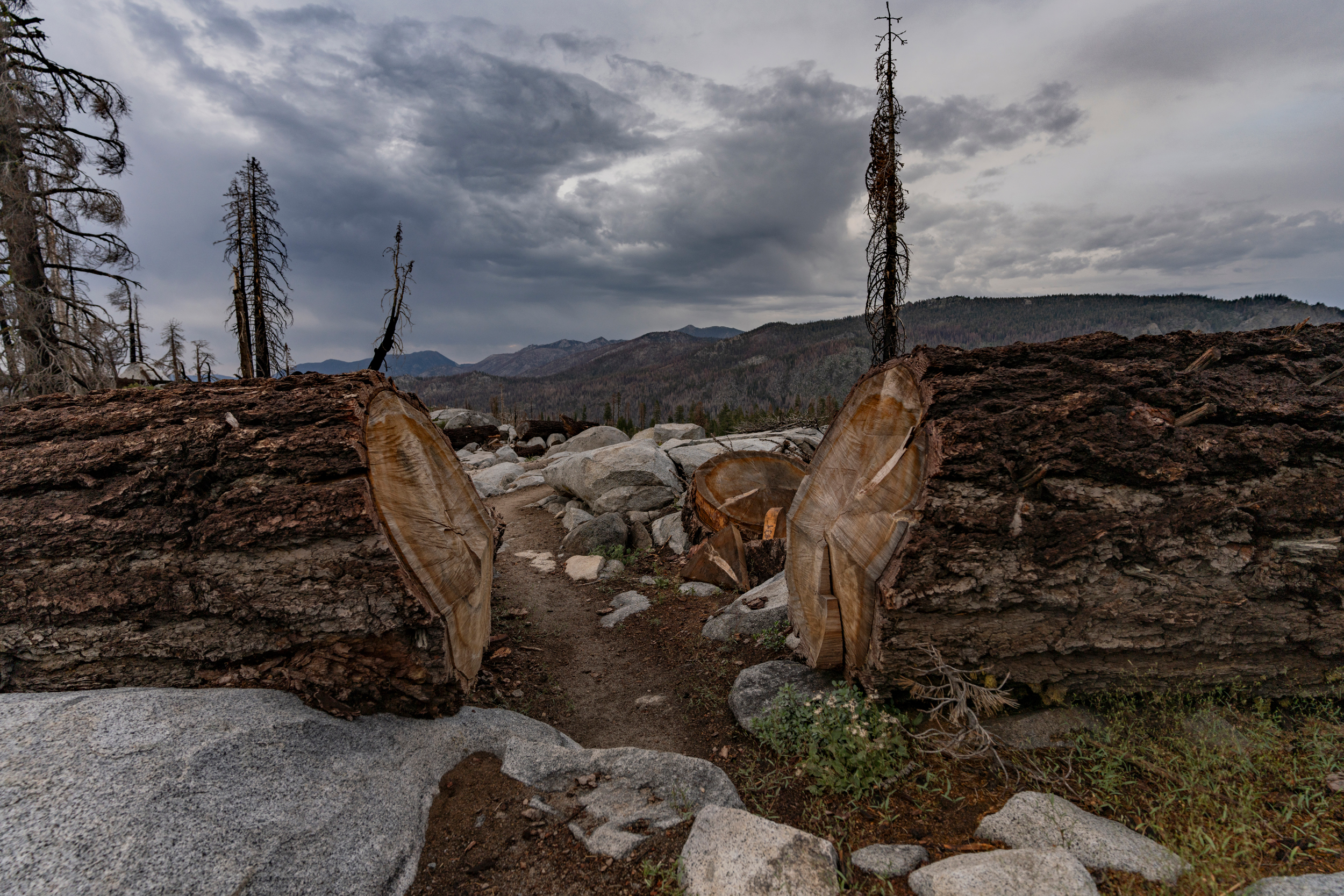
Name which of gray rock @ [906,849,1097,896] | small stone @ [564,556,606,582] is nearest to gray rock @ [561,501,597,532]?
small stone @ [564,556,606,582]

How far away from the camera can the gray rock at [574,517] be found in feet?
31.4

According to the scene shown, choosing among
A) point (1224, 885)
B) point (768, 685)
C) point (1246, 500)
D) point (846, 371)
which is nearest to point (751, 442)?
point (768, 685)

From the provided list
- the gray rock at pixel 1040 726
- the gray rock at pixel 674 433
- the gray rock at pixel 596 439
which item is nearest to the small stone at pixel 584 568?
the gray rock at pixel 1040 726

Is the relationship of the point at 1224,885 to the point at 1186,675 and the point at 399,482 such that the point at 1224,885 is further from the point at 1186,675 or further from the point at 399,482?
the point at 399,482

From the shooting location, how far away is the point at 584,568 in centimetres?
785

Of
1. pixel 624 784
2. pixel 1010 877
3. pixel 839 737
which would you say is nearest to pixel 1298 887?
pixel 1010 877

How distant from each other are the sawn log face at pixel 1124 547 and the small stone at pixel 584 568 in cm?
479

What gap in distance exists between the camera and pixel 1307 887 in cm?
218

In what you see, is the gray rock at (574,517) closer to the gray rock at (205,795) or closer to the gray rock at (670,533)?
the gray rock at (670,533)

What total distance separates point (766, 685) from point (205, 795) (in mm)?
3393

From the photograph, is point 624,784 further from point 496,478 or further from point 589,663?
point 496,478

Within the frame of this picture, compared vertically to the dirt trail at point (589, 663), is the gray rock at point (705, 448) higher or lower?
higher

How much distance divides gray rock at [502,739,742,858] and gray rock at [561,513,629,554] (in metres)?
4.98

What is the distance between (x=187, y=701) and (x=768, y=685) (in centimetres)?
368
